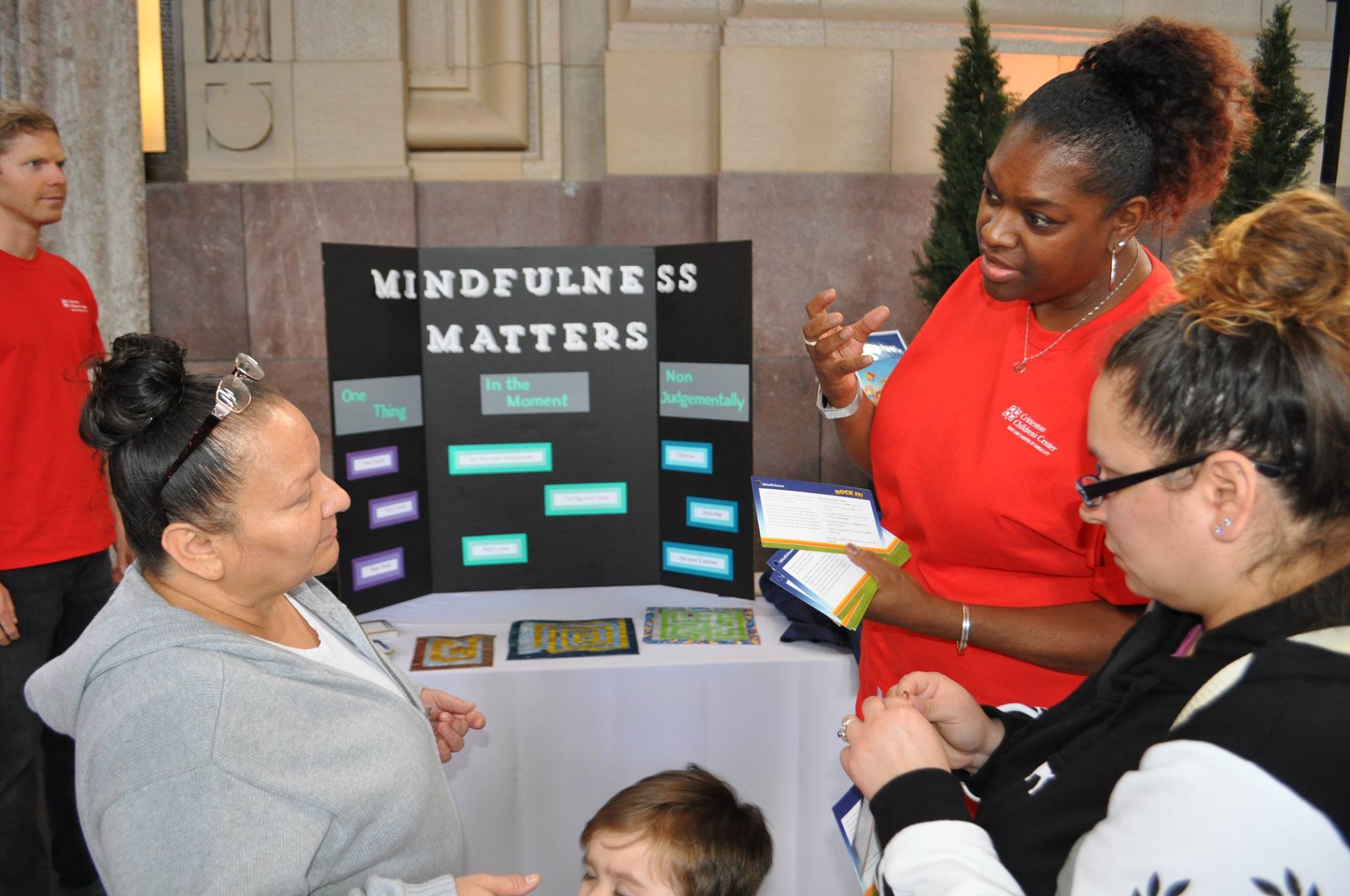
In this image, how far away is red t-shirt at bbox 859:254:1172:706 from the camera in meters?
1.61

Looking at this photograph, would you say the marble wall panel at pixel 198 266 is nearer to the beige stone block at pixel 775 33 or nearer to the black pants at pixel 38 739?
the black pants at pixel 38 739

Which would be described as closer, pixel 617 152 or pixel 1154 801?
pixel 1154 801

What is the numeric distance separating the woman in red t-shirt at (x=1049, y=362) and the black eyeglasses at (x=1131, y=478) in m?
0.49

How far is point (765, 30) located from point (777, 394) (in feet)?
5.14

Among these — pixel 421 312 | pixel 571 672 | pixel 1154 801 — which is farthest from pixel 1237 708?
pixel 421 312

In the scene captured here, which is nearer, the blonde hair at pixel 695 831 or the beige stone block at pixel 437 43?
the blonde hair at pixel 695 831

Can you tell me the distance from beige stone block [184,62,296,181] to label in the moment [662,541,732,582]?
8.90 ft

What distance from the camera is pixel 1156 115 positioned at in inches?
62.7

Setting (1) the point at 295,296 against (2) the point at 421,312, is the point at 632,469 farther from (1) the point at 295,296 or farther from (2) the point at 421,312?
(1) the point at 295,296

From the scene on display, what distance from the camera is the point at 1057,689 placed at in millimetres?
1753

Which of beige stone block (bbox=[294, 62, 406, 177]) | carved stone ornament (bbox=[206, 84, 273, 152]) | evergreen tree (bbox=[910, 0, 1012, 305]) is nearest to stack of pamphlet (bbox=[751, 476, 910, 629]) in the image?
evergreen tree (bbox=[910, 0, 1012, 305])

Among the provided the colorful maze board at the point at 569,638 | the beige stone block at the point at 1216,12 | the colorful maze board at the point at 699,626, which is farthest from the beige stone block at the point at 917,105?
the colorful maze board at the point at 569,638

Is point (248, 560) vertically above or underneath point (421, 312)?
underneath

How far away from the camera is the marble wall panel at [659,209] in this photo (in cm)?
427
